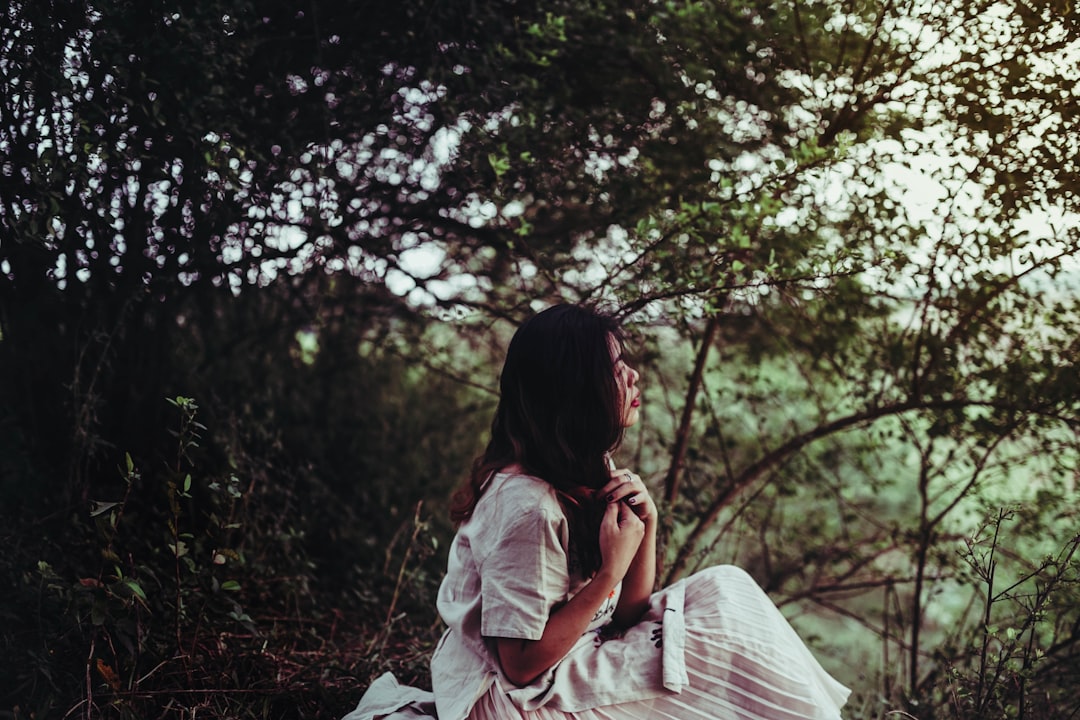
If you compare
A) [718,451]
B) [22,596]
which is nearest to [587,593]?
[22,596]

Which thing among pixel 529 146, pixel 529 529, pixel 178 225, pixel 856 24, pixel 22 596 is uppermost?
pixel 856 24

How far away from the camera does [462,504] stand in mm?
2062

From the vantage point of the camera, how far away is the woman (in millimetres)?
1762

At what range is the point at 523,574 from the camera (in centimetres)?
173

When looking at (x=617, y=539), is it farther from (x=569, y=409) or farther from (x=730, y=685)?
(x=730, y=685)

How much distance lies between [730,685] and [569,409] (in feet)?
2.47

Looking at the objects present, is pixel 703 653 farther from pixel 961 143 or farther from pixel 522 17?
pixel 522 17

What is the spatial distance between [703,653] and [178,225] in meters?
2.11

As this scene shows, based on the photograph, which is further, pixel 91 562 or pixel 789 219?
pixel 789 219

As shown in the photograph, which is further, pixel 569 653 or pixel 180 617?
pixel 180 617

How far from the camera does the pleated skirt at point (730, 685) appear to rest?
179 centimetres

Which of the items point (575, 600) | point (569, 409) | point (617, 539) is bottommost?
point (575, 600)

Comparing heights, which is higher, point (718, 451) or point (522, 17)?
point (522, 17)

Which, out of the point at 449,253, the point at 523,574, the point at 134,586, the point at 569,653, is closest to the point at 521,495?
the point at 523,574
